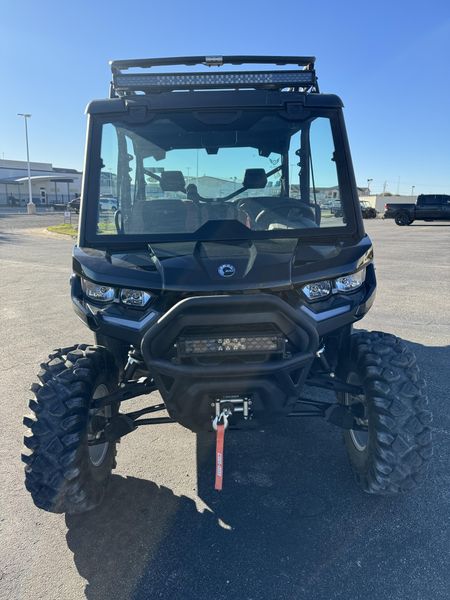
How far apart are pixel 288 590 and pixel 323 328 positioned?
1.35m

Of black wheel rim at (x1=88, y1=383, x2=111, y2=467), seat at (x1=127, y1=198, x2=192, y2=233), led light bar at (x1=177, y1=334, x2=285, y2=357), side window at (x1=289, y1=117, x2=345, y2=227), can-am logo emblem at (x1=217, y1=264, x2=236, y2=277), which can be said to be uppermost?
side window at (x1=289, y1=117, x2=345, y2=227)

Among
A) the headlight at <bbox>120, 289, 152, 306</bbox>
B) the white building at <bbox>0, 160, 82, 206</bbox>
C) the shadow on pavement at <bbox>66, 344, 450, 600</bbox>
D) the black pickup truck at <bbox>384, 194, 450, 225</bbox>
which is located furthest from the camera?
the white building at <bbox>0, 160, 82, 206</bbox>

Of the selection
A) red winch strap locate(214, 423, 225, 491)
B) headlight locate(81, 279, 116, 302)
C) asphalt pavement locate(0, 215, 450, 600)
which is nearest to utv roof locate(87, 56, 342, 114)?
headlight locate(81, 279, 116, 302)

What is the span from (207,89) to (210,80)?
0.06 m

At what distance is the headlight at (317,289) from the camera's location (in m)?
2.62

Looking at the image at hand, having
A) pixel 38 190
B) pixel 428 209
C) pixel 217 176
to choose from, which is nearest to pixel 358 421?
pixel 217 176

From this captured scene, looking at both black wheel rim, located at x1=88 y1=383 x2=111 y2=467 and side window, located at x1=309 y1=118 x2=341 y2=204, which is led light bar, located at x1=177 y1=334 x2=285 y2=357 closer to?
black wheel rim, located at x1=88 y1=383 x2=111 y2=467

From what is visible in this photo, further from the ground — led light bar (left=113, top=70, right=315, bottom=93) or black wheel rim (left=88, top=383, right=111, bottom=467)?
led light bar (left=113, top=70, right=315, bottom=93)

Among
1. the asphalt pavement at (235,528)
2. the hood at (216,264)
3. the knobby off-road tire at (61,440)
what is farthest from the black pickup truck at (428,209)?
the knobby off-road tire at (61,440)

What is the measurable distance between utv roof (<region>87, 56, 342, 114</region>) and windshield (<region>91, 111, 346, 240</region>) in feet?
0.30

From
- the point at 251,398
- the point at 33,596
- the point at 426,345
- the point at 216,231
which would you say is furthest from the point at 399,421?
the point at 426,345

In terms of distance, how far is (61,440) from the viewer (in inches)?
103

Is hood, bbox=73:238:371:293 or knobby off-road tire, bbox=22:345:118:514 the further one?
knobby off-road tire, bbox=22:345:118:514

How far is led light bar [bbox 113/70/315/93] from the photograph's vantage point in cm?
311
